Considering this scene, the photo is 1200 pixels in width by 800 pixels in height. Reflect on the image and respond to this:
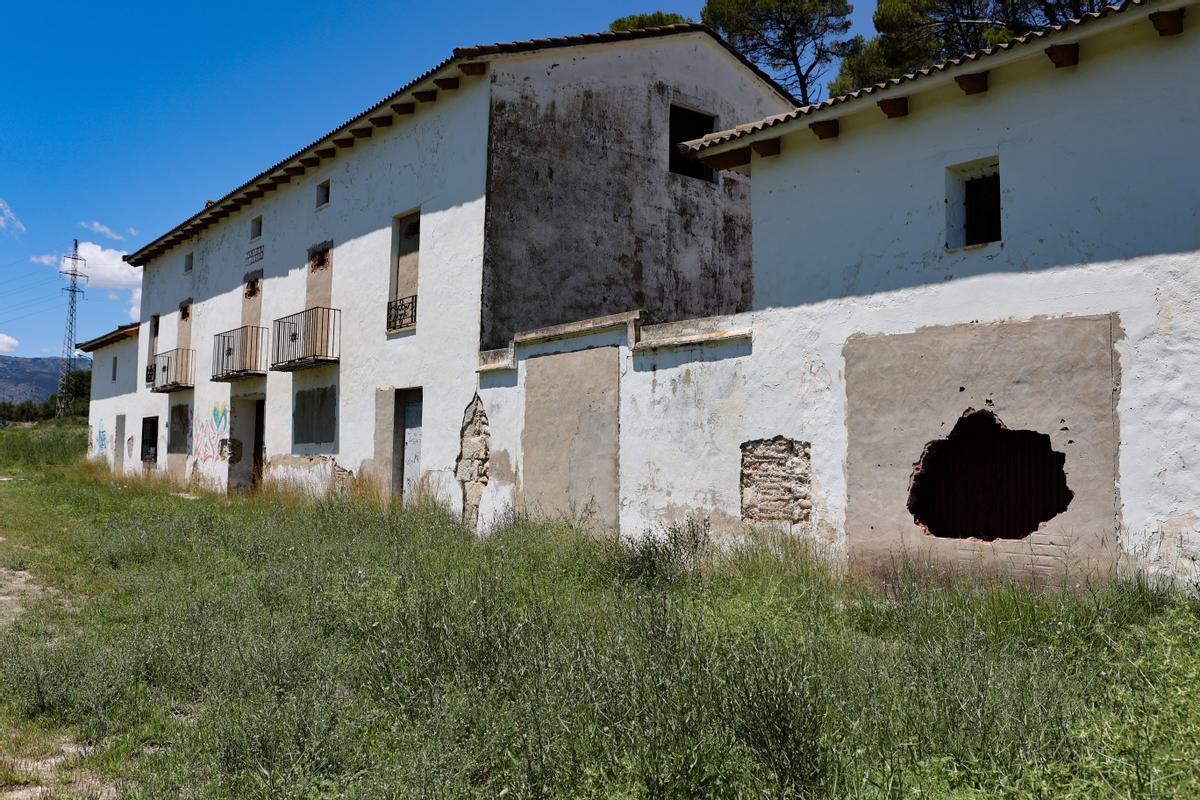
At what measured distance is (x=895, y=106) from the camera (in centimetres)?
784

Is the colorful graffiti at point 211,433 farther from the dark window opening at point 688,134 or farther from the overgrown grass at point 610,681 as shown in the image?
the overgrown grass at point 610,681

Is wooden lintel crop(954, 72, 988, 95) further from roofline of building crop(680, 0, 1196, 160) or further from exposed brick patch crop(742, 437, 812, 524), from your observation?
exposed brick patch crop(742, 437, 812, 524)

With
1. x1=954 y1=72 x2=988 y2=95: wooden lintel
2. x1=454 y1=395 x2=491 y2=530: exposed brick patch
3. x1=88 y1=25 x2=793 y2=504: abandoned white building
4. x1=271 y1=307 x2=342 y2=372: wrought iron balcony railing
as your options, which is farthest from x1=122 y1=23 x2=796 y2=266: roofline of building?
x1=954 y1=72 x2=988 y2=95: wooden lintel

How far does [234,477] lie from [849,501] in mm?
15690

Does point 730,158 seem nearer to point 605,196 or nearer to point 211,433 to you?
point 605,196

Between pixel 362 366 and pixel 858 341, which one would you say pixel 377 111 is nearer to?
pixel 362 366

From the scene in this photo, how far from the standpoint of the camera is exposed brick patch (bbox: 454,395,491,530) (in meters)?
12.1

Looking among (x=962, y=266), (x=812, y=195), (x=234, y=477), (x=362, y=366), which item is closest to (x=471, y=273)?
(x=362, y=366)

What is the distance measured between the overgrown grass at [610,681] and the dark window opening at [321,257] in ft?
31.0

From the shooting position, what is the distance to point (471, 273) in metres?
12.4

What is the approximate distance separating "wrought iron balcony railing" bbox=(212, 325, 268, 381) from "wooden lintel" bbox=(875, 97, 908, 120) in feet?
47.0

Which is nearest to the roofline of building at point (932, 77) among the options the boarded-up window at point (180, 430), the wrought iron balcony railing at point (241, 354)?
the wrought iron balcony railing at point (241, 354)

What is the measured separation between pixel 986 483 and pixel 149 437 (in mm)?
23983

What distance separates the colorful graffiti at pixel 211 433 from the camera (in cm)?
1959
